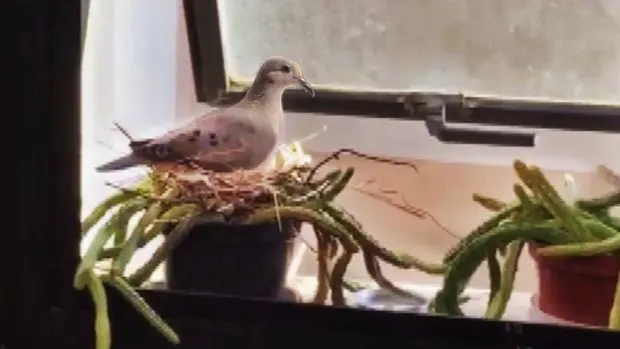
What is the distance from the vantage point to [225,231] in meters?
0.74

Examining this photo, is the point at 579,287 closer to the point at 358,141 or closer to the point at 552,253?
the point at 552,253

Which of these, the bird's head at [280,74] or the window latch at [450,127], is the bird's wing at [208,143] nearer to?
the bird's head at [280,74]

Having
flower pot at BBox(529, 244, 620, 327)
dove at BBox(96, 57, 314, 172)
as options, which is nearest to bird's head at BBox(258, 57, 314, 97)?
dove at BBox(96, 57, 314, 172)

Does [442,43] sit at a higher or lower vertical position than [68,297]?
higher

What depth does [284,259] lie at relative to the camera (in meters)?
0.77

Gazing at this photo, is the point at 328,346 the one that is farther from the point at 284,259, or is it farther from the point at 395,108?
the point at 395,108

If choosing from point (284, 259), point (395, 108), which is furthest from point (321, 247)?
point (395, 108)

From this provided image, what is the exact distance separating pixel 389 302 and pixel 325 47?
1.14 ft

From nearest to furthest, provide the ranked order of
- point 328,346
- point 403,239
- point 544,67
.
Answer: point 328,346 → point 403,239 → point 544,67

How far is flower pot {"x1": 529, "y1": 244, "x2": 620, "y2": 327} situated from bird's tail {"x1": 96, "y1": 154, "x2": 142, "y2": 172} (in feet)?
1.04

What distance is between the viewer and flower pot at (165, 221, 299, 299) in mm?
741

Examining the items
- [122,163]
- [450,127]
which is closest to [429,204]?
[450,127]

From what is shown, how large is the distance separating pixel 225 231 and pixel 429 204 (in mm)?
303

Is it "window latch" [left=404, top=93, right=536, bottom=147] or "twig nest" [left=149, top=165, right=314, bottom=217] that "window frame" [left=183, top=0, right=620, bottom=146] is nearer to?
"window latch" [left=404, top=93, right=536, bottom=147]
